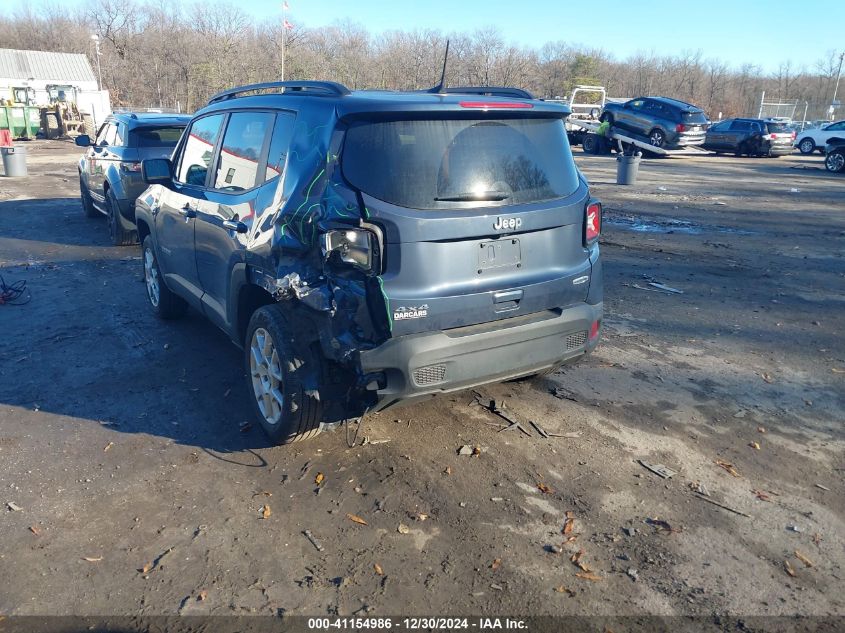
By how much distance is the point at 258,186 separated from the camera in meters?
4.04

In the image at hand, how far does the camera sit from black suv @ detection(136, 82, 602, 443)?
134 inches

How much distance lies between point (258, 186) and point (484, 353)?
1.71m

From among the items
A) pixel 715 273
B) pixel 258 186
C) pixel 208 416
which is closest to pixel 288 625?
pixel 208 416

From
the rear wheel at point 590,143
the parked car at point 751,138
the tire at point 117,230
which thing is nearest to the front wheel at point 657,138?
the rear wheel at point 590,143

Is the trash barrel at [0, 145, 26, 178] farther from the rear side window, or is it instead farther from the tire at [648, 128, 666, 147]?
the tire at [648, 128, 666, 147]

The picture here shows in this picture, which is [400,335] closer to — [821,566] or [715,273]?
[821,566]

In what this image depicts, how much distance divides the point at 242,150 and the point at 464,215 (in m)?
1.76

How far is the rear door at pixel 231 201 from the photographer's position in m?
4.06

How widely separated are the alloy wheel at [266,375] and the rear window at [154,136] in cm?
683

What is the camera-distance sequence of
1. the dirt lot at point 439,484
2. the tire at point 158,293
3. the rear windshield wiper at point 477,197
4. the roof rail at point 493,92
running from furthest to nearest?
1. the tire at point 158,293
2. the roof rail at point 493,92
3. the rear windshield wiper at point 477,197
4. the dirt lot at point 439,484

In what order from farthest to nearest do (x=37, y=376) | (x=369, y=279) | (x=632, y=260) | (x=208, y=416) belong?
1. (x=632, y=260)
2. (x=37, y=376)
3. (x=208, y=416)
4. (x=369, y=279)

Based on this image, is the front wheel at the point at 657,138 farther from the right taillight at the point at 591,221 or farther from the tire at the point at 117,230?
the right taillight at the point at 591,221

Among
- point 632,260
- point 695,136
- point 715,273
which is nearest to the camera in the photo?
point 715,273

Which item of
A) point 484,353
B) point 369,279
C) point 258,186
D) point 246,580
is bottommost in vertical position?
point 246,580
